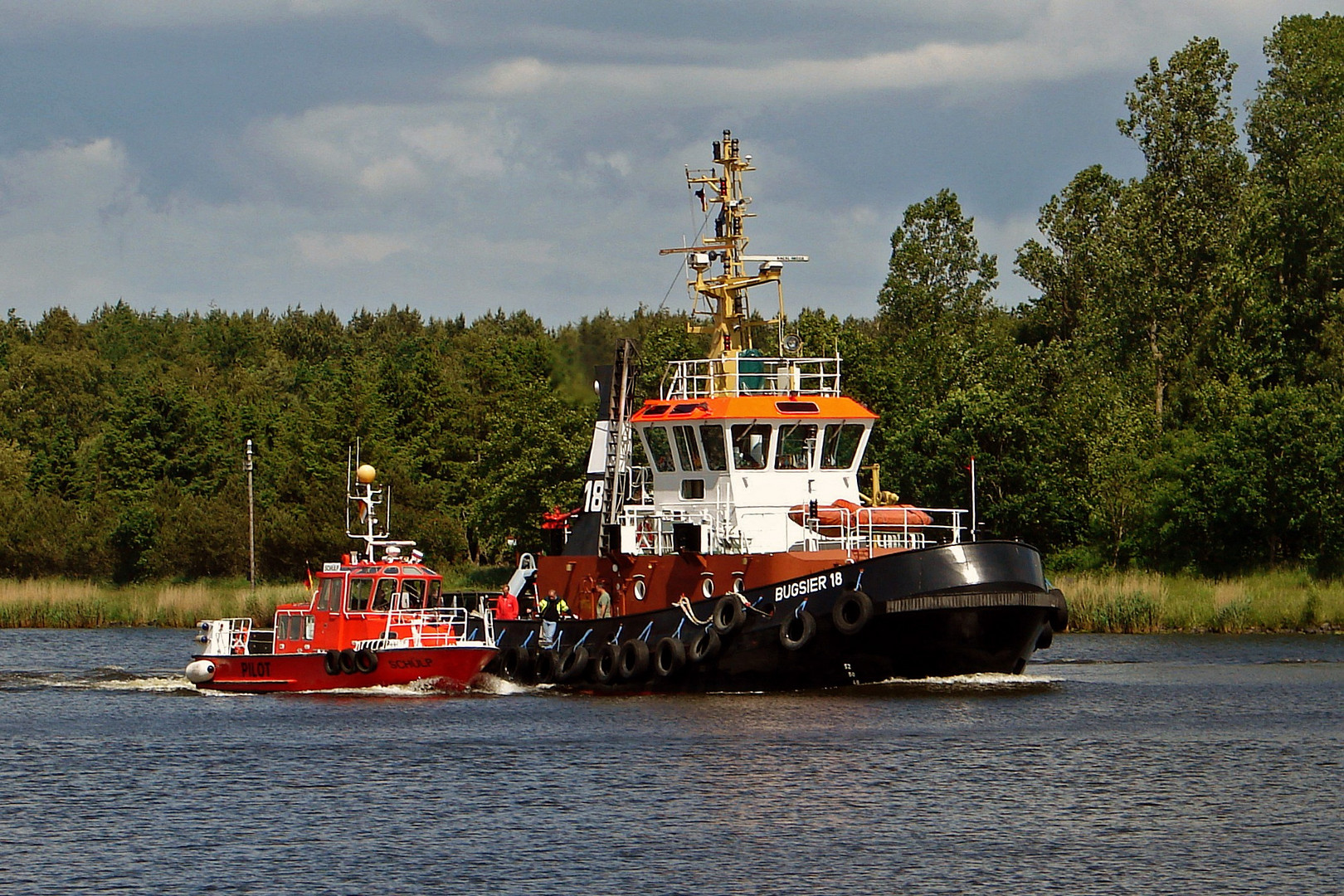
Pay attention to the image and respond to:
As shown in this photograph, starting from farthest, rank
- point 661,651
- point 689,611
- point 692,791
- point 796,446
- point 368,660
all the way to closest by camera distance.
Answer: point 796,446 → point 368,660 → point 661,651 → point 689,611 → point 692,791

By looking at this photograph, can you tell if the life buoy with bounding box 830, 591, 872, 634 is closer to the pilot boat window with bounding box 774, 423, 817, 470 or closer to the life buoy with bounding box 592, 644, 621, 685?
the life buoy with bounding box 592, 644, 621, 685

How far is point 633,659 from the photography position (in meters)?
31.8

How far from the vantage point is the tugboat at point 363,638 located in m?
33.1

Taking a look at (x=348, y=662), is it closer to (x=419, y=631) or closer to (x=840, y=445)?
(x=419, y=631)

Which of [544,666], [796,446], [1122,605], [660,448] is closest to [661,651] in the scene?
[544,666]

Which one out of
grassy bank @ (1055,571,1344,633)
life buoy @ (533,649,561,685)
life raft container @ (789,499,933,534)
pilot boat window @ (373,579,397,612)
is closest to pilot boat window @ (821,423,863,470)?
life raft container @ (789,499,933,534)

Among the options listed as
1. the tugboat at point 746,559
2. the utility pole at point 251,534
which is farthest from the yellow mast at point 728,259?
the utility pole at point 251,534

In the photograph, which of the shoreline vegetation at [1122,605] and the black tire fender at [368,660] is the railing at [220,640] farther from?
the shoreline vegetation at [1122,605]

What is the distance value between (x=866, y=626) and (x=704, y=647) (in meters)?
2.81

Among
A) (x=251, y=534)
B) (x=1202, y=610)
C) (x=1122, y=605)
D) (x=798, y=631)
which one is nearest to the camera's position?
(x=798, y=631)

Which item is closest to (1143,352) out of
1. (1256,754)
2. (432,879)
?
(1256,754)

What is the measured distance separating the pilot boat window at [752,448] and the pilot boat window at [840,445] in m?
1.07

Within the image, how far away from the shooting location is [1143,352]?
69375mm

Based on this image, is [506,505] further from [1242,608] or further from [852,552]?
[852,552]
